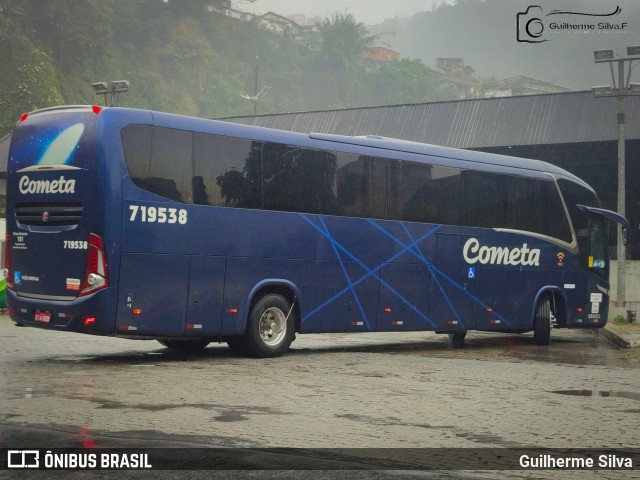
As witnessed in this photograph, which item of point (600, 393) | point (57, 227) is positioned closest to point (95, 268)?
point (57, 227)

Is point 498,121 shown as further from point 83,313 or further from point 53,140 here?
point 83,313

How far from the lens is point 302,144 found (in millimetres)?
17219

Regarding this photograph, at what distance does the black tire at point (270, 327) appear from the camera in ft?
53.3

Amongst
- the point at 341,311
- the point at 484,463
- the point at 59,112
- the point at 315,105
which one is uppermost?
the point at 315,105

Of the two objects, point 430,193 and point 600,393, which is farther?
point 430,193

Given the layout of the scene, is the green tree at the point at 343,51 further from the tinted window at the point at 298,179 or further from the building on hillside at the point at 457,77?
the tinted window at the point at 298,179

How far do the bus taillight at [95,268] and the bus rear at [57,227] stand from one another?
0.5 inches

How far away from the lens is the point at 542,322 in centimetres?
2162

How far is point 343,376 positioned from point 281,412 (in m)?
3.71

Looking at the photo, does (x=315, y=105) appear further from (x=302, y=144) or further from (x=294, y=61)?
(x=302, y=144)

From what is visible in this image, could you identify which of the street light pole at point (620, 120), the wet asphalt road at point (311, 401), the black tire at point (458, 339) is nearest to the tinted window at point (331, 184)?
the wet asphalt road at point (311, 401)

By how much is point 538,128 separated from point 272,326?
26965mm

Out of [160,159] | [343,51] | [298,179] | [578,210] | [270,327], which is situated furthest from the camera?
[343,51]

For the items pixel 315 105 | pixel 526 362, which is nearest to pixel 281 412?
pixel 526 362
